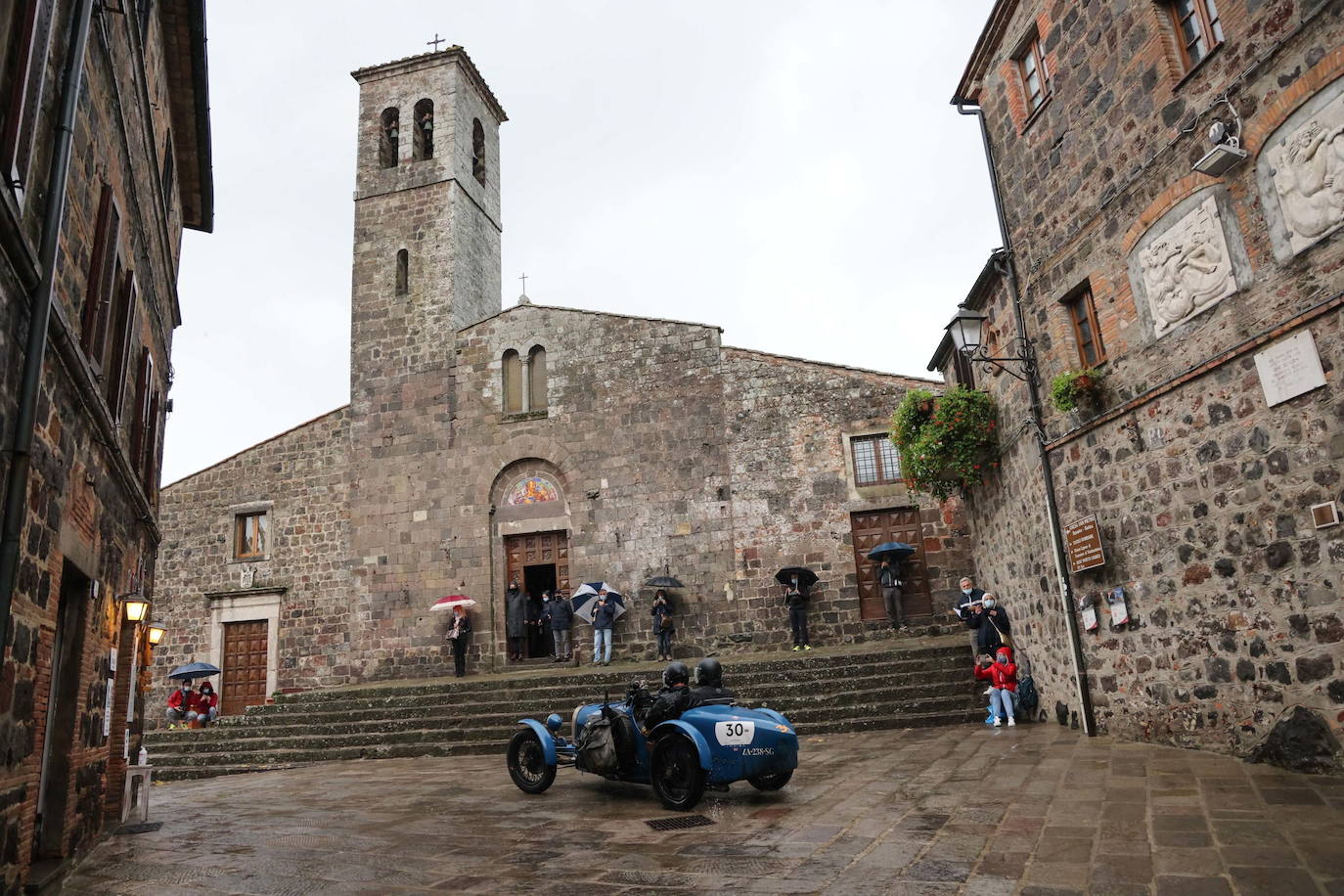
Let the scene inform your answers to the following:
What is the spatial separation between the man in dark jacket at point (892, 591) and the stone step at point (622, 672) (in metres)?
2.02

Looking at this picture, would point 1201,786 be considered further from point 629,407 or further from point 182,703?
point 182,703

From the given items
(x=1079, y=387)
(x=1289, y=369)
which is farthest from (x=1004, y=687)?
(x=1289, y=369)

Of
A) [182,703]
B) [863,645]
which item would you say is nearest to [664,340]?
[863,645]

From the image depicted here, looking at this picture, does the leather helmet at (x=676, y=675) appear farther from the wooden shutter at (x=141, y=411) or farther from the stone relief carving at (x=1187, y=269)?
the wooden shutter at (x=141, y=411)

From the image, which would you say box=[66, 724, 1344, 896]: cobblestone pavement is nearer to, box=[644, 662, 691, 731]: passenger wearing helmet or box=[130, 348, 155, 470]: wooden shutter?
box=[644, 662, 691, 731]: passenger wearing helmet

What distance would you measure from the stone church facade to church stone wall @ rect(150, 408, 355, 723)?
1.8 inches

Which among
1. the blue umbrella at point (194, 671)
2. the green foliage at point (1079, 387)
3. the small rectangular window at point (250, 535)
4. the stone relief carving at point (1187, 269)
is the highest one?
the small rectangular window at point (250, 535)

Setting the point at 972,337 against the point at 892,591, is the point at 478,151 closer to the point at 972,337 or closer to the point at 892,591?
the point at 892,591

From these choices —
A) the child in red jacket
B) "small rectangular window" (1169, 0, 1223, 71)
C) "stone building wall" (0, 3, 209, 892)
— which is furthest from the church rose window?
"small rectangular window" (1169, 0, 1223, 71)

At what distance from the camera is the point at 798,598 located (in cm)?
1591

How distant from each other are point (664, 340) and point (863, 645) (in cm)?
770

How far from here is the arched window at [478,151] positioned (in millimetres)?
22781

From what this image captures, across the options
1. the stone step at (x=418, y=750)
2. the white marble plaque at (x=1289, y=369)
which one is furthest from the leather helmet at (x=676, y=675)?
the white marble plaque at (x=1289, y=369)

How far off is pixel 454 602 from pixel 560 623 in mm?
2532
